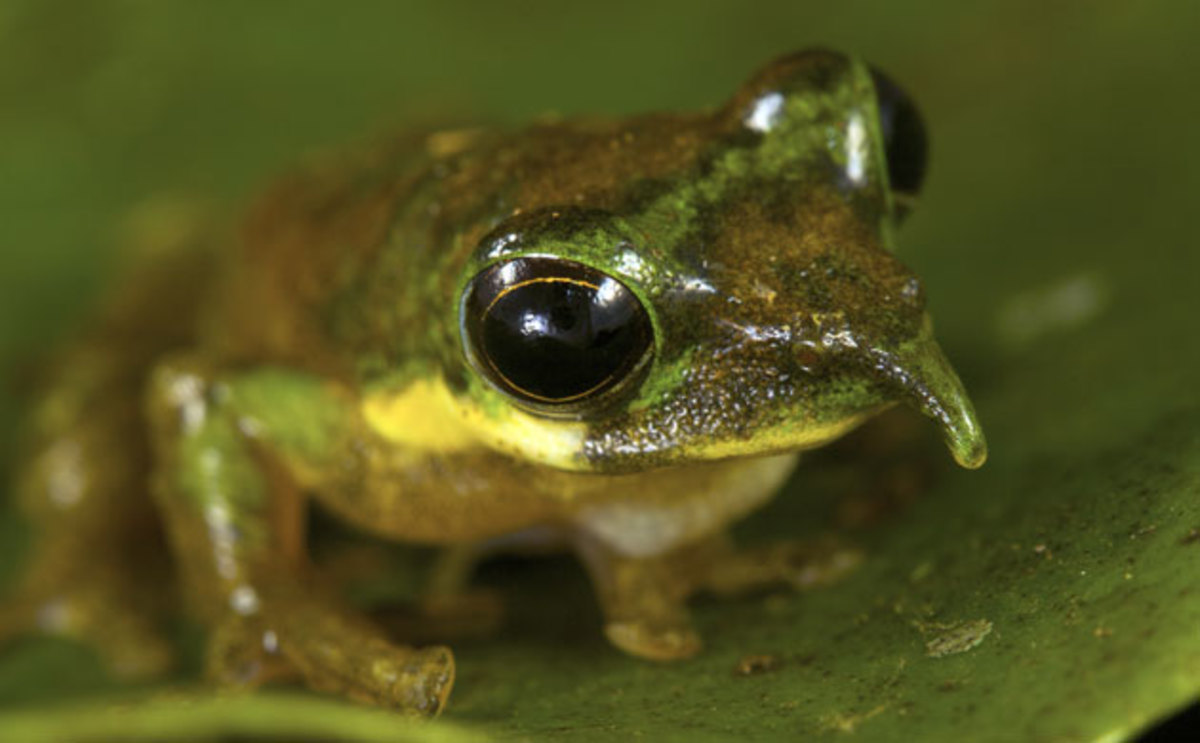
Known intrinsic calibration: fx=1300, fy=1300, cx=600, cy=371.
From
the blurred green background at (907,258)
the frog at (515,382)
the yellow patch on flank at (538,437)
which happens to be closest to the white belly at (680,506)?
the frog at (515,382)

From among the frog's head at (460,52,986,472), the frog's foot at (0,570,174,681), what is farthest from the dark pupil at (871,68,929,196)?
the frog's foot at (0,570,174,681)

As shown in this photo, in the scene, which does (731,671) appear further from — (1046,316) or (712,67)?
(712,67)

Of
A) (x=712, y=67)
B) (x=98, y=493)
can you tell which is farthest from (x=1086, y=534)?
(x=712, y=67)

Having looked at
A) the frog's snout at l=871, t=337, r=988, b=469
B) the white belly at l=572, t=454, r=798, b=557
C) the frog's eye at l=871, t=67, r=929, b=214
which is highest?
the frog's eye at l=871, t=67, r=929, b=214

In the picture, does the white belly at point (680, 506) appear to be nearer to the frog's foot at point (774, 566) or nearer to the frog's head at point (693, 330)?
the frog's foot at point (774, 566)

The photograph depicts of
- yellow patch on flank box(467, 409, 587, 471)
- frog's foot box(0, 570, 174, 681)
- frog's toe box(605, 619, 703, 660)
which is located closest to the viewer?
yellow patch on flank box(467, 409, 587, 471)

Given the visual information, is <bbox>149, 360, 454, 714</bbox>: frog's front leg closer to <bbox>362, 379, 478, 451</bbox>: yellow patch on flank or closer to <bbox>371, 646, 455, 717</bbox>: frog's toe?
<bbox>362, 379, 478, 451</bbox>: yellow patch on flank

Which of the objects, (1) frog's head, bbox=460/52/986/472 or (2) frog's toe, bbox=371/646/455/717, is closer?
(1) frog's head, bbox=460/52/986/472
